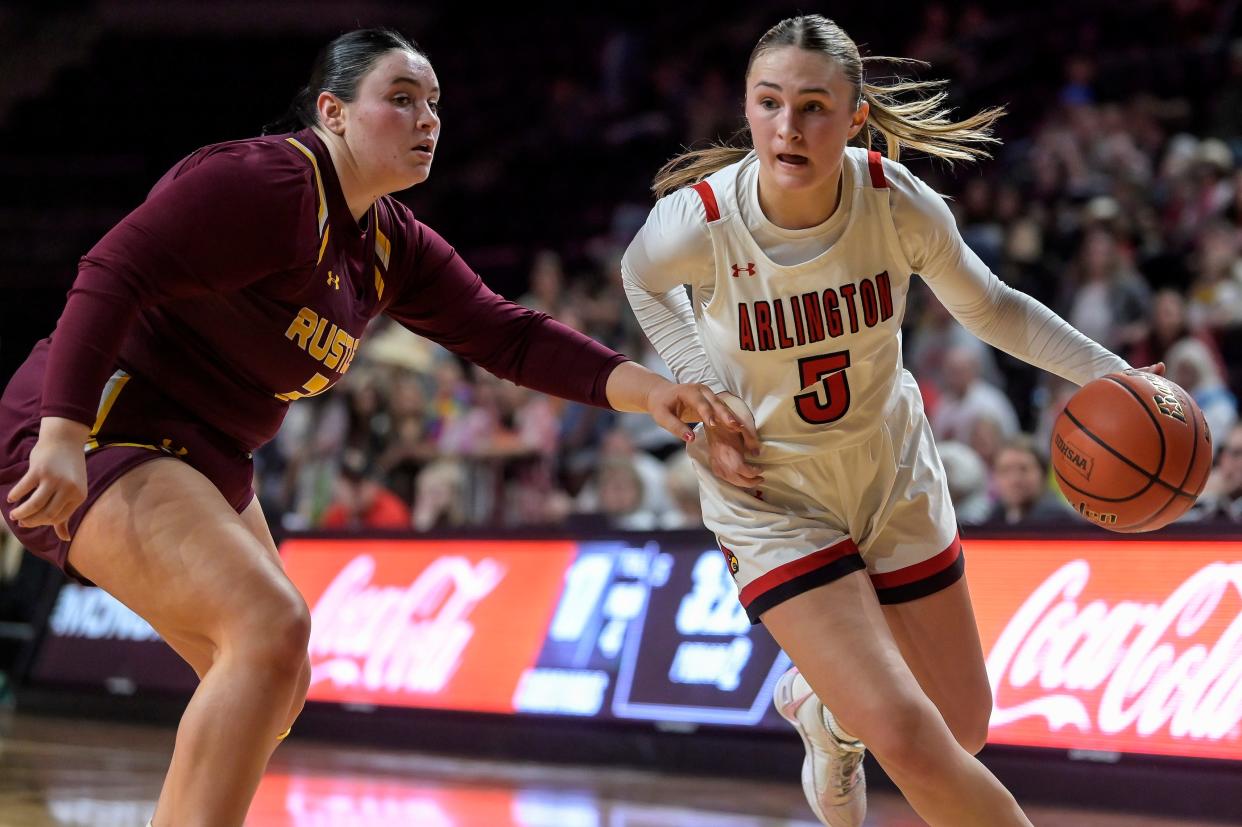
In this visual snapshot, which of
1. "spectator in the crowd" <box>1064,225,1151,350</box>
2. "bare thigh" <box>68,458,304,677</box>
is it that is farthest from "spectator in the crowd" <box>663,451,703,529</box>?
"bare thigh" <box>68,458,304,677</box>

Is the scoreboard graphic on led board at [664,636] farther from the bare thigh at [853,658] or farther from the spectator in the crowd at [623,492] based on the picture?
the bare thigh at [853,658]

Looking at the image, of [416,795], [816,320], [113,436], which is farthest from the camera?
[416,795]

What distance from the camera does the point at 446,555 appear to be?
23.7 ft

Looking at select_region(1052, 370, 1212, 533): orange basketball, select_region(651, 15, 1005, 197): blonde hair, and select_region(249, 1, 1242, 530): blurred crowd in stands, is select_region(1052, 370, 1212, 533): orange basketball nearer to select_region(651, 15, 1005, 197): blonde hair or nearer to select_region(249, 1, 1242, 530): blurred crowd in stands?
select_region(651, 15, 1005, 197): blonde hair

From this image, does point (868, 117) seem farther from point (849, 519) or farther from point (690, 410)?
point (849, 519)

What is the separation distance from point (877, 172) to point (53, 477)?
6.39 ft

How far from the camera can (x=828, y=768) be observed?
380 cm

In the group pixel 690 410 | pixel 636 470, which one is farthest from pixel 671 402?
pixel 636 470

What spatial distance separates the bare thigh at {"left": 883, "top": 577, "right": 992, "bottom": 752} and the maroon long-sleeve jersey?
99 centimetres

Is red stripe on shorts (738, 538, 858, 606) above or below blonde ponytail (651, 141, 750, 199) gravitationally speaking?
below

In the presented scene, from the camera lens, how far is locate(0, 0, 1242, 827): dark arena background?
516 cm

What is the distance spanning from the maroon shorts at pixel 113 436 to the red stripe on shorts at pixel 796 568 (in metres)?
1.26

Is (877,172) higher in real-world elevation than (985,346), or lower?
higher

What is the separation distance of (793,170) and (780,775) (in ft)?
11.1
